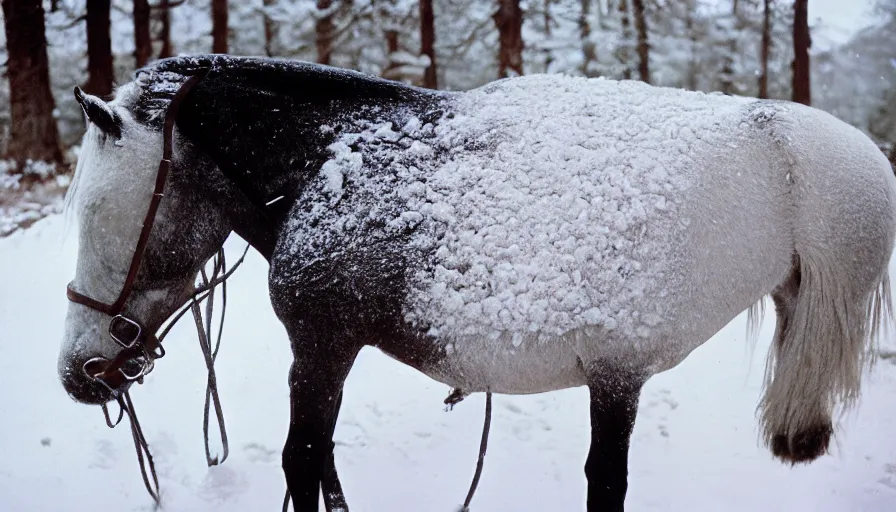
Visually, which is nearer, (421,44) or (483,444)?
(483,444)

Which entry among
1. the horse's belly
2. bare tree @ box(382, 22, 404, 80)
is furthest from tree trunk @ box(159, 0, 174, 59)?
the horse's belly

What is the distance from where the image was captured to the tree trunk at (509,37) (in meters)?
6.74

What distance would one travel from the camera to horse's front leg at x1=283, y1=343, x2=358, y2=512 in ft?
6.19

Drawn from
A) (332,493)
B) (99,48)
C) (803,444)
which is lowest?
(332,493)

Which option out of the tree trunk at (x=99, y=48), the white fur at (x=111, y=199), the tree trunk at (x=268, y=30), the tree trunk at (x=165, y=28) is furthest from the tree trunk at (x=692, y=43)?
the white fur at (x=111, y=199)

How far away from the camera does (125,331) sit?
2012 millimetres

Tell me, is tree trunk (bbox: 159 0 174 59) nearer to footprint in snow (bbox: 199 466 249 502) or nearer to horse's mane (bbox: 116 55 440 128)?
footprint in snow (bbox: 199 466 249 502)

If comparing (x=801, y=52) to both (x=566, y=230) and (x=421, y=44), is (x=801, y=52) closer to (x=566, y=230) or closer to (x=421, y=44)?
(x=421, y=44)

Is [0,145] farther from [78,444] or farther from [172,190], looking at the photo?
[172,190]

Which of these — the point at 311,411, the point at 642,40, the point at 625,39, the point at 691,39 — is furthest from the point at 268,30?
the point at 311,411

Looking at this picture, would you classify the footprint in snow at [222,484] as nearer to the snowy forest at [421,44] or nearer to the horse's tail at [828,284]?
the horse's tail at [828,284]

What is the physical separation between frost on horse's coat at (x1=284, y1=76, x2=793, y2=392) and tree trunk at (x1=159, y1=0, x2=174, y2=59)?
6.50 meters

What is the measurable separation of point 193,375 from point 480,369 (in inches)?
126

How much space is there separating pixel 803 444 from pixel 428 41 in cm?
631
